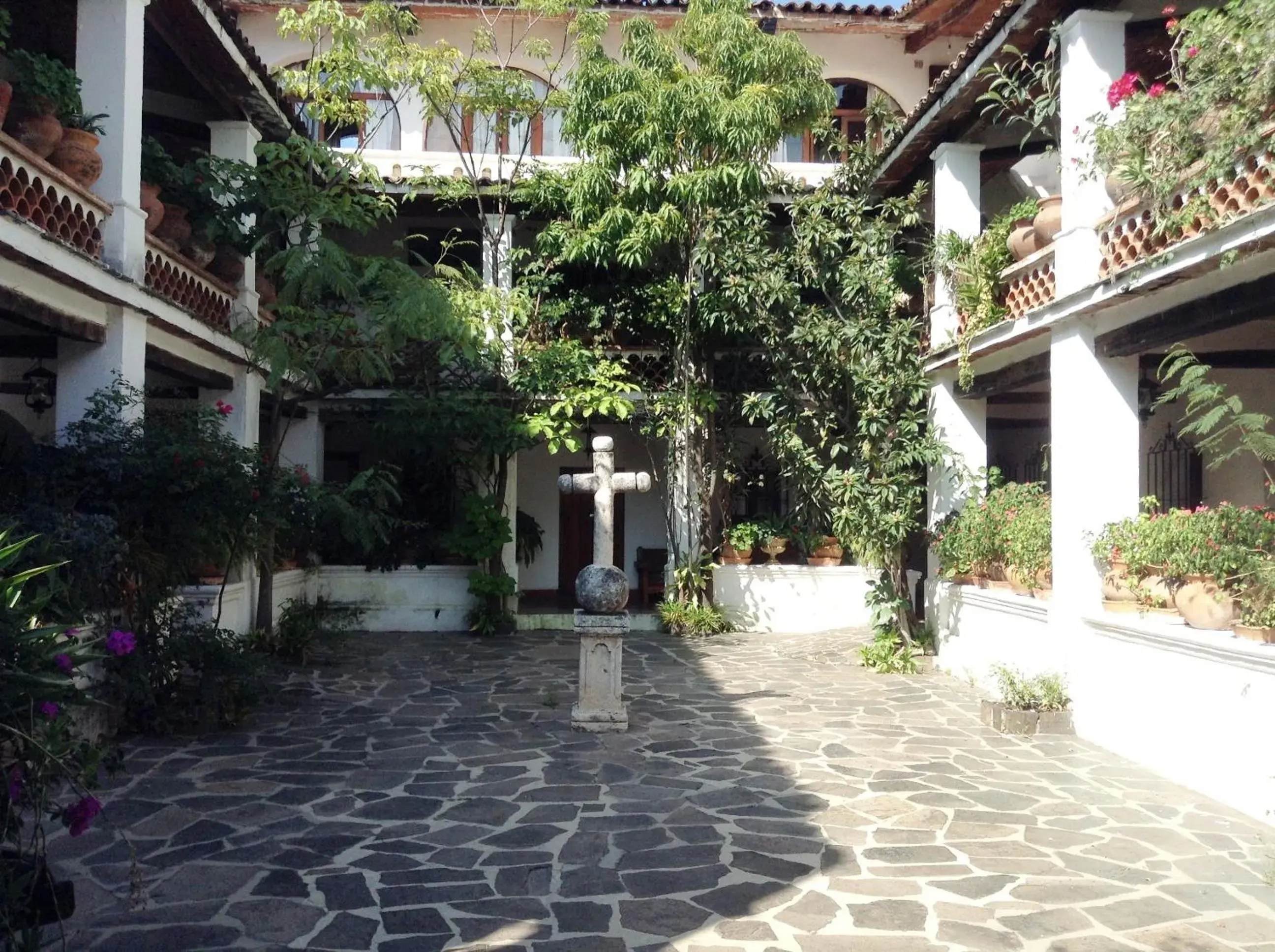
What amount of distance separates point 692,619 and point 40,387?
8524 mm

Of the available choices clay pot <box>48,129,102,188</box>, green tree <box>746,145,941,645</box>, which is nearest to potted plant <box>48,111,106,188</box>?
clay pot <box>48,129,102,188</box>

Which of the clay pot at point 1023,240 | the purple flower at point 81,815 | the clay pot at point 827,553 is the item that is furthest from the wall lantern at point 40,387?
the clay pot at point 1023,240

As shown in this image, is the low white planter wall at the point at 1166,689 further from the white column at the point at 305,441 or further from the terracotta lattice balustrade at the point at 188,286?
the white column at the point at 305,441

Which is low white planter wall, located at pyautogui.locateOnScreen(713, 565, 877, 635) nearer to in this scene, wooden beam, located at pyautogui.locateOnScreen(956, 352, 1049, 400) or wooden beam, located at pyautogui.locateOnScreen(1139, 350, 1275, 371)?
wooden beam, located at pyautogui.locateOnScreen(956, 352, 1049, 400)

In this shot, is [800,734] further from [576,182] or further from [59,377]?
[576,182]

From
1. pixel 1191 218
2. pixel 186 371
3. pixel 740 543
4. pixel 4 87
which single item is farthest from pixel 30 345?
pixel 1191 218

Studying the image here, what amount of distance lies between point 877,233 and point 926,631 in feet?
15.3

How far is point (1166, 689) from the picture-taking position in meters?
7.09

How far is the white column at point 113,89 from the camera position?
27.0 feet

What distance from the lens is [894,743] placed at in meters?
8.00


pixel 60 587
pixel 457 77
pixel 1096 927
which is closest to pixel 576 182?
pixel 457 77

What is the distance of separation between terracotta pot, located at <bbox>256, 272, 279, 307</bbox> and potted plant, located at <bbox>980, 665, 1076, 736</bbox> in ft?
30.0

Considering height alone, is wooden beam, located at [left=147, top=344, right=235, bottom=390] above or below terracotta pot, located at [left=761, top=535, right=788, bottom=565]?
above

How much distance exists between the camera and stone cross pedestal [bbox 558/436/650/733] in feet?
26.7
